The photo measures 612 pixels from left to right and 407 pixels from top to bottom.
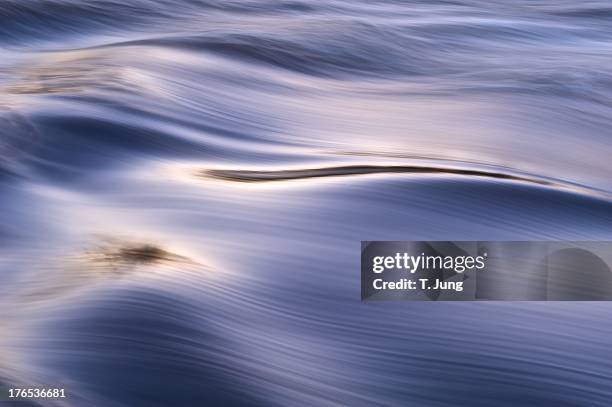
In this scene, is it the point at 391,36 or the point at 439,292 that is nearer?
the point at 439,292

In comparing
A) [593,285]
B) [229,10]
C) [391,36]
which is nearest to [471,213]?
[593,285]

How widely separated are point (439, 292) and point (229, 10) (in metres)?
2.47

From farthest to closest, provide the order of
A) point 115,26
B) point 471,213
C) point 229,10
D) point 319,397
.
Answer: point 229,10
point 115,26
point 471,213
point 319,397

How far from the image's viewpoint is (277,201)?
2055mm

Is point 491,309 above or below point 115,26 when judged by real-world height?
below

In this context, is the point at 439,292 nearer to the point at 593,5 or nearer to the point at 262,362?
the point at 262,362

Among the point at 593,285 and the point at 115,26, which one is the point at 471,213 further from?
the point at 115,26

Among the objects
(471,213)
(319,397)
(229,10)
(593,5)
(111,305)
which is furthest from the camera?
(593,5)

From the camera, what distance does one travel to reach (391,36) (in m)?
3.69

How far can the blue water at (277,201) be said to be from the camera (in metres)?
1.47

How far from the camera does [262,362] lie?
1493 millimetres

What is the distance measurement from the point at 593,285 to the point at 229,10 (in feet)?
8.16

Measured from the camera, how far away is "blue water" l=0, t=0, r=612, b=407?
4.84 ft

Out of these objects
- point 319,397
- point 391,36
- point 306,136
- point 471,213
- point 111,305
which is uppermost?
point 391,36
